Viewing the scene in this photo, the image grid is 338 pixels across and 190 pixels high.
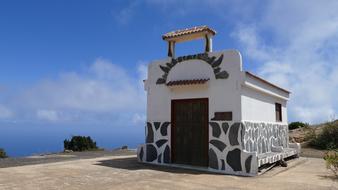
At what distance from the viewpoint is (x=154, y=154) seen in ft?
41.6

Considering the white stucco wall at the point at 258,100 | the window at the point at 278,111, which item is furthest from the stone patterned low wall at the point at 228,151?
the window at the point at 278,111

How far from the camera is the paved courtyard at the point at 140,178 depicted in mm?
8086

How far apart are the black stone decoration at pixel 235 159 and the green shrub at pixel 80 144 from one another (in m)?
12.4

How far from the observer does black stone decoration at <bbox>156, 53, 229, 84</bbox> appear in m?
11.4

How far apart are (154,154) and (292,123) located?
1953 centimetres

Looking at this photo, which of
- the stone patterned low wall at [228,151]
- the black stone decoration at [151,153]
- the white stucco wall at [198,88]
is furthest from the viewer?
the black stone decoration at [151,153]

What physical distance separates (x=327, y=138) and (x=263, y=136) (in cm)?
898

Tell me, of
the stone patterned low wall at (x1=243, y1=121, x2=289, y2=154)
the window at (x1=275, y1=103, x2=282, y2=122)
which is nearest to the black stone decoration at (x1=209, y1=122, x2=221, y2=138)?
the stone patterned low wall at (x1=243, y1=121, x2=289, y2=154)

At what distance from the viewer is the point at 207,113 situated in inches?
459

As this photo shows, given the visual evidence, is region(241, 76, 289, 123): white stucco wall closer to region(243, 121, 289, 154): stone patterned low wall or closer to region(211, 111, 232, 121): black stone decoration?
region(243, 121, 289, 154): stone patterned low wall

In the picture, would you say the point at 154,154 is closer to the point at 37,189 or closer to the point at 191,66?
the point at 191,66

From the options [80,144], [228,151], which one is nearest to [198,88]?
[228,151]

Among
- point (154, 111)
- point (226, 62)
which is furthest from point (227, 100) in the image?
point (154, 111)

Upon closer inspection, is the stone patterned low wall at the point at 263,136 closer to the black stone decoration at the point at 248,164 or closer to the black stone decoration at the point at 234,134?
the black stone decoration at the point at 234,134
